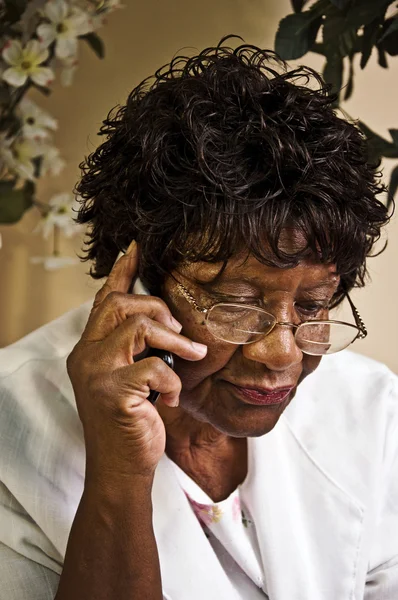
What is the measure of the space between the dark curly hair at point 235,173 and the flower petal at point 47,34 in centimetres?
61

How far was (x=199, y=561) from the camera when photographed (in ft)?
4.81

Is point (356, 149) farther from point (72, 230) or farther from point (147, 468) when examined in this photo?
point (72, 230)

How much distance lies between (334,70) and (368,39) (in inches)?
3.9

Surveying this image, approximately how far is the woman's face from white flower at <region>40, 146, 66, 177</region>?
0.83m

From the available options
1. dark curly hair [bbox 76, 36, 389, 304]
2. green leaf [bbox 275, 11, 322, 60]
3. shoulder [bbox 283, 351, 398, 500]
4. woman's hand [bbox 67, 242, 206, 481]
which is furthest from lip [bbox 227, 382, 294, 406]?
green leaf [bbox 275, 11, 322, 60]

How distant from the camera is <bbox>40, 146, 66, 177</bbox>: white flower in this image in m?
2.06

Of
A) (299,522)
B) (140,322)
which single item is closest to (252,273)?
(140,322)

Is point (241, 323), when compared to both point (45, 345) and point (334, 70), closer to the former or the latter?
point (45, 345)

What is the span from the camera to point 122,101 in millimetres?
2238

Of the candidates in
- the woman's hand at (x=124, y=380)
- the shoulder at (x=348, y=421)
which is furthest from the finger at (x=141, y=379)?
the shoulder at (x=348, y=421)

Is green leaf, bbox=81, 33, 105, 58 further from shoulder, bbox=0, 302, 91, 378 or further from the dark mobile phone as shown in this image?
the dark mobile phone

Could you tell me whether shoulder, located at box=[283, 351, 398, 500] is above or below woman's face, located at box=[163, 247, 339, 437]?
below

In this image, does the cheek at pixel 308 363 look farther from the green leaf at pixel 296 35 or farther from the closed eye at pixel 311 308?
the green leaf at pixel 296 35

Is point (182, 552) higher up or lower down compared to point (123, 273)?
lower down
